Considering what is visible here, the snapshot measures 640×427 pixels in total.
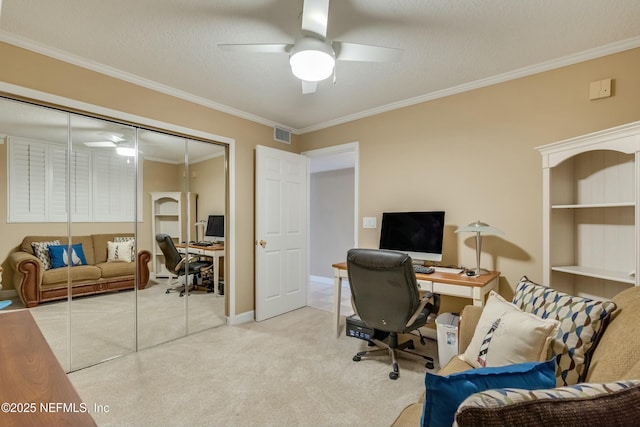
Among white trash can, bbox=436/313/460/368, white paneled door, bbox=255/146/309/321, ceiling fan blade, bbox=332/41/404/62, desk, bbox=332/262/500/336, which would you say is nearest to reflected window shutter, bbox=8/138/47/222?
white paneled door, bbox=255/146/309/321

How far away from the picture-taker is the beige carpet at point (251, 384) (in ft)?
5.94

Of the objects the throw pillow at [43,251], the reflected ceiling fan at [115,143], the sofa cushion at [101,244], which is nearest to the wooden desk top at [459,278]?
the sofa cushion at [101,244]

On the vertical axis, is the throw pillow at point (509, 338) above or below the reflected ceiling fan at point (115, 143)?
below

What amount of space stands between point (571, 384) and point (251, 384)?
1878mm

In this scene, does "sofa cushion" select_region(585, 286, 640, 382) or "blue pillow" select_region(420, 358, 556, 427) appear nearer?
"blue pillow" select_region(420, 358, 556, 427)

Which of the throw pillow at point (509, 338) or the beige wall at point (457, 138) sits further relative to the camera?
the beige wall at point (457, 138)

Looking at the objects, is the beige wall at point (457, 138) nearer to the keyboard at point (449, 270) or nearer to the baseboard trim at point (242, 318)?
the baseboard trim at point (242, 318)

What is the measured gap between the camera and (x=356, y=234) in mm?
3604

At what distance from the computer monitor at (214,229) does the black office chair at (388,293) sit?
5.71 ft

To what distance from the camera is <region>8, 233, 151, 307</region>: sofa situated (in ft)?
7.18

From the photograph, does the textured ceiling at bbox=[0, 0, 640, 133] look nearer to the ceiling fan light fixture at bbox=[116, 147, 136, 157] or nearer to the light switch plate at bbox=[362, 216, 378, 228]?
the ceiling fan light fixture at bbox=[116, 147, 136, 157]

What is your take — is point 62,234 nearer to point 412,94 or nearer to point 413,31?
point 413,31

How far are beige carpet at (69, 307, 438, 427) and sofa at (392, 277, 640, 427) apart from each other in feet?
2.51

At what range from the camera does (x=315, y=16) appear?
1.63m
